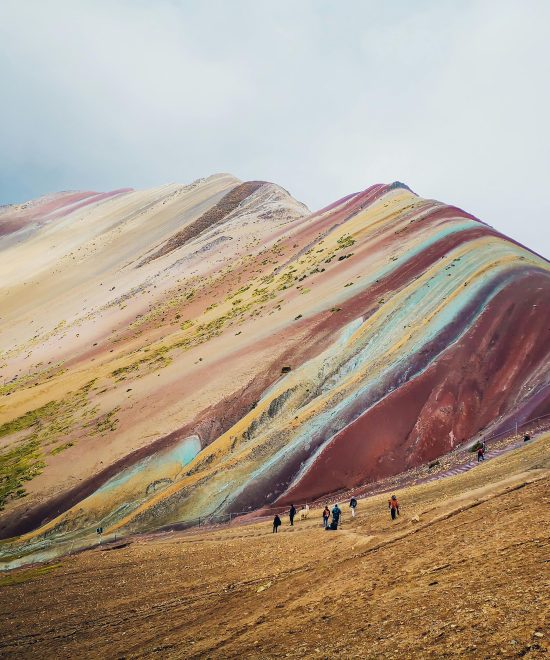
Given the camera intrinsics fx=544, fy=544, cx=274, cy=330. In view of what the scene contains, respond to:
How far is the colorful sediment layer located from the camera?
3931cm

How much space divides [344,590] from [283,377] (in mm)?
31774

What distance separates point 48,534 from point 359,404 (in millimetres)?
25619

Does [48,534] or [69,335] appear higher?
[69,335]

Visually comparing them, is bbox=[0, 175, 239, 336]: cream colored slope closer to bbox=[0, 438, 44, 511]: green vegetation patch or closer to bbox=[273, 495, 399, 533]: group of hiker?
bbox=[0, 438, 44, 511]: green vegetation patch

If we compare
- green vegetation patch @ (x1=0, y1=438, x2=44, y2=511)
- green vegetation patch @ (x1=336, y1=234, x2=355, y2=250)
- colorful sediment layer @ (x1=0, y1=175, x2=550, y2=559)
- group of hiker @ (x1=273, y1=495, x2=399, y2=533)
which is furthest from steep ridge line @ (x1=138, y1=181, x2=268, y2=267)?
group of hiker @ (x1=273, y1=495, x2=399, y2=533)

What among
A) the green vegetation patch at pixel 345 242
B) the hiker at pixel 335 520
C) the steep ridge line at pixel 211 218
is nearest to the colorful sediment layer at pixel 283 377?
the green vegetation patch at pixel 345 242

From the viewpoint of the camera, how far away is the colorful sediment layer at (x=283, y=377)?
3931 centimetres

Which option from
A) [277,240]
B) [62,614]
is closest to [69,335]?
[277,240]

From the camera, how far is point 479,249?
5553 cm

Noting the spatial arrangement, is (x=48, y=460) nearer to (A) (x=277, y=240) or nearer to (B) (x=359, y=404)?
(B) (x=359, y=404)

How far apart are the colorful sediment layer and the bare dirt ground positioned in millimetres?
8724

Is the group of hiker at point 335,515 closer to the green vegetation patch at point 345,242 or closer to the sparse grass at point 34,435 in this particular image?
the sparse grass at point 34,435

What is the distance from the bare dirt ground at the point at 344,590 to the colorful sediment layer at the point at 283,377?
8724 millimetres

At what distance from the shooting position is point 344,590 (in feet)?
59.5
